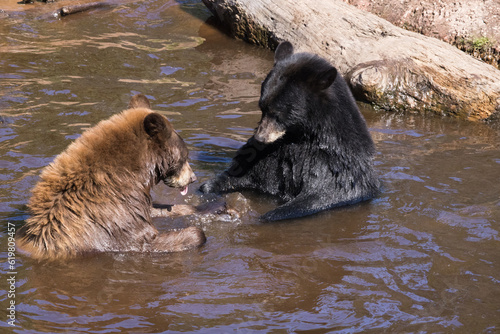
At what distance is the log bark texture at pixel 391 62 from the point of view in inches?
382

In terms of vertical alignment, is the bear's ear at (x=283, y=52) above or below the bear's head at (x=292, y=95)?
above

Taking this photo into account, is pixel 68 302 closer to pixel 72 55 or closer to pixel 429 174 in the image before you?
pixel 429 174

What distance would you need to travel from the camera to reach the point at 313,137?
7.00m

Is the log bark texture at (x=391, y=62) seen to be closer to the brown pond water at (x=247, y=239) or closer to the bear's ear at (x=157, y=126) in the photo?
the brown pond water at (x=247, y=239)

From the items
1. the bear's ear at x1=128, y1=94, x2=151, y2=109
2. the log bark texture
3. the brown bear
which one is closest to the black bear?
the bear's ear at x1=128, y1=94, x2=151, y2=109

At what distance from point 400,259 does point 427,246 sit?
1.42ft

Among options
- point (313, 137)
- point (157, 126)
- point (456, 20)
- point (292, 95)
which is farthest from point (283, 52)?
point (456, 20)

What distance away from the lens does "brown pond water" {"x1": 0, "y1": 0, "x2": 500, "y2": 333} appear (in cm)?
460

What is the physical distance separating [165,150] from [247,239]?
1.30m

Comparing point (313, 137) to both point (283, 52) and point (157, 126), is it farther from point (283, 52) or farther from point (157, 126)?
point (157, 126)

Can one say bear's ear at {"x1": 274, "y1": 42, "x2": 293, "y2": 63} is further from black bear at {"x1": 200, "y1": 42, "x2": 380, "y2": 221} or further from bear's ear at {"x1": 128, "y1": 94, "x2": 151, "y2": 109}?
bear's ear at {"x1": 128, "y1": 94, "x2": 151, "y2": 109}

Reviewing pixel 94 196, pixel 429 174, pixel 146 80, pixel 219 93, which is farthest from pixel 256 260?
pixel 146 80

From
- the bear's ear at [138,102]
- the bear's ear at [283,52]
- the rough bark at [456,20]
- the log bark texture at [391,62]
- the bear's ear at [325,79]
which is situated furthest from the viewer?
the rough bark at [456,20]

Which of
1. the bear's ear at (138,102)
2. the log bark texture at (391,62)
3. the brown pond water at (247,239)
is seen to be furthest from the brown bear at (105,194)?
the log bark texture at (391,62)
